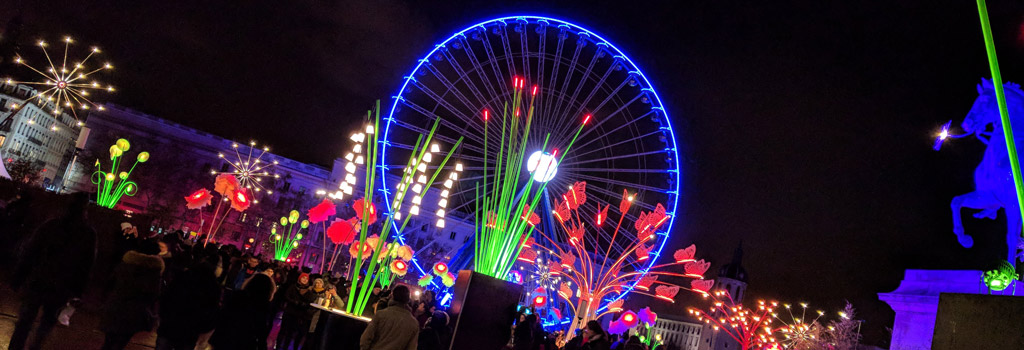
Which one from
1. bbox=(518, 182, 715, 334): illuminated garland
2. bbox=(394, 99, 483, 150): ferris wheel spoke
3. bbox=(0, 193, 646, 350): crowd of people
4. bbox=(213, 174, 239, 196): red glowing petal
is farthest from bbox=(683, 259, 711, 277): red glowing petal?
bbox=(0, 193, 646, 350): crowd of people

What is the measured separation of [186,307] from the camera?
23.1 ft

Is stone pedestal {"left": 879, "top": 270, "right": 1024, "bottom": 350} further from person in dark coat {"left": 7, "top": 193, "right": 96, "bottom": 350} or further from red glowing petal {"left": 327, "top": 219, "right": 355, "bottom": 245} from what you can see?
red glowing petal {"left": 327, "top": 219, "right": 355, "bottom": 245}

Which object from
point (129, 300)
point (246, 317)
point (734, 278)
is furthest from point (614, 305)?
point (734, 278)

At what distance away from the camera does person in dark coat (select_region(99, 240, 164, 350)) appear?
686 cm

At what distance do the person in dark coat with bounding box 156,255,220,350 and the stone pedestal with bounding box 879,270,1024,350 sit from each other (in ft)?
47.0

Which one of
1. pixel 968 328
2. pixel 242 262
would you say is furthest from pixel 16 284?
pixel 968 328

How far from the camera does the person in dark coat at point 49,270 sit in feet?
22.1

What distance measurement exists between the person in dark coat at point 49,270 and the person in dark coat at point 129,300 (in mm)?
433

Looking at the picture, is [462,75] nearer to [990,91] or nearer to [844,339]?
[990,91]

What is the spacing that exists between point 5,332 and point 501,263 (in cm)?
655

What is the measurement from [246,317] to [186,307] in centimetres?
66

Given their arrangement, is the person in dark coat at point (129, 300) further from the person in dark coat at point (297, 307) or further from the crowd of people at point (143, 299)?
the person in dark coat at point (297, 307)

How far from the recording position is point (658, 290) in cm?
3055

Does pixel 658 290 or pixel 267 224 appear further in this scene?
pixel 267 224
